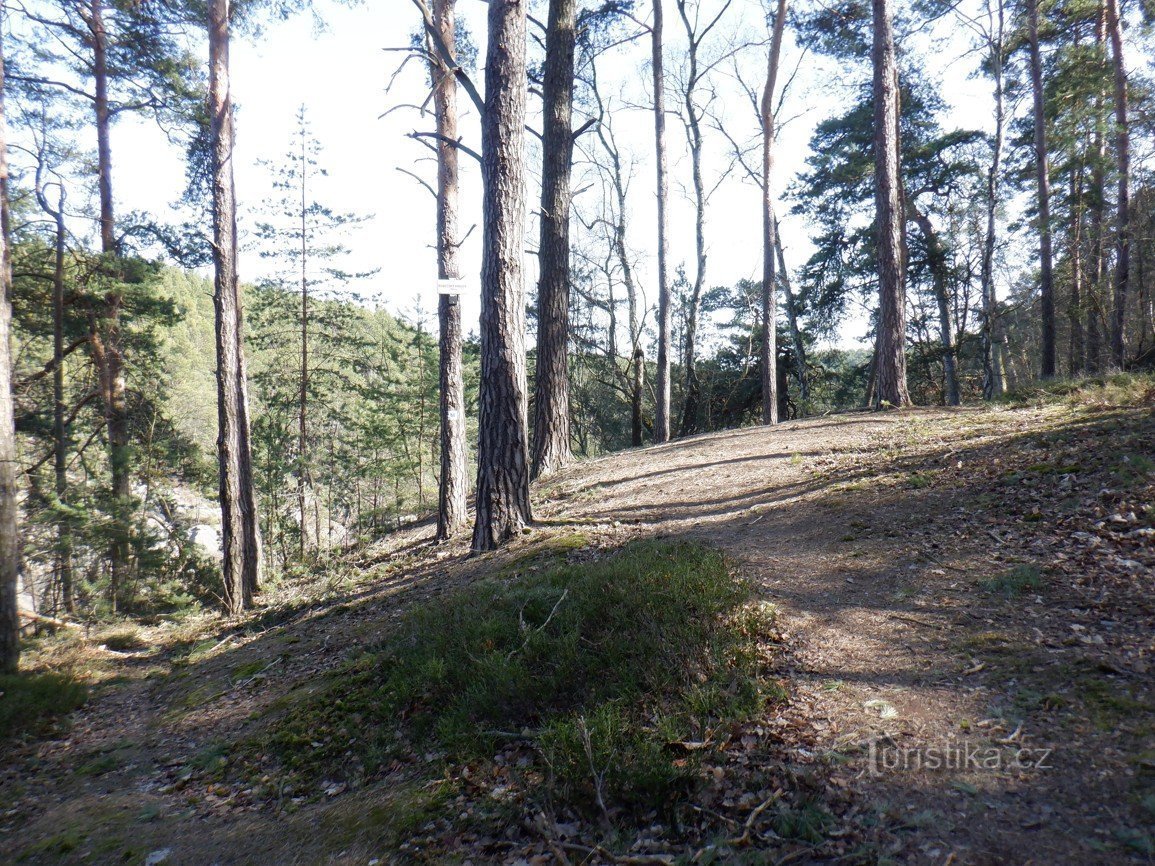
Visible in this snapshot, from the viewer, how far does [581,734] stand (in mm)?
3070

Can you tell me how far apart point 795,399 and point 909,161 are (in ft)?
30.3

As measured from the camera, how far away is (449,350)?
9422 millimetres

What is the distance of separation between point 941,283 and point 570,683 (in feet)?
80.1

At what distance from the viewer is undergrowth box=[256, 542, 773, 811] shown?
3035 mm

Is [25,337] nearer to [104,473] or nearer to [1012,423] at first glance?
[104,473]

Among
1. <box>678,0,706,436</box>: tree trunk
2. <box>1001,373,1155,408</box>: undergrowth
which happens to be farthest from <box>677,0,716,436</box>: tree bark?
<box>1001,373,1155,408</box>: undergrowth

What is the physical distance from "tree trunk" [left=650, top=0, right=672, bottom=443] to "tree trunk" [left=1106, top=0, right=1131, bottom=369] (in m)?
10.1

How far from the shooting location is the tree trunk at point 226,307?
32.3 feet

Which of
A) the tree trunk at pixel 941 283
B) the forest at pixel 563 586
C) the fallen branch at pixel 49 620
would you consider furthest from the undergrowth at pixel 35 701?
the tree trunk at pixel 941 283

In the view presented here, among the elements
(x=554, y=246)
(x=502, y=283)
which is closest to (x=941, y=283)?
(x=554, y=246)

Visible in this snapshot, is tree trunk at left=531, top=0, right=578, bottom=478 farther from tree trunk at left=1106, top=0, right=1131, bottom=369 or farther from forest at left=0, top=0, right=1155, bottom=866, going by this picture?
tree trunk at left=1106, top=0, right=1131, bottom=369

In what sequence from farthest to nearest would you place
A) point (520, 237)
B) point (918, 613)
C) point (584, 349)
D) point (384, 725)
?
1. point (584, 349)
2. point (520, 237)
3. point (384, 725)
4. point (918, 613)

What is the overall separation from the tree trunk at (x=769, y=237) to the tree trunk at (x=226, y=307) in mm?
12660

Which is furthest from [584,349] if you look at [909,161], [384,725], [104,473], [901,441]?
[384,725]
